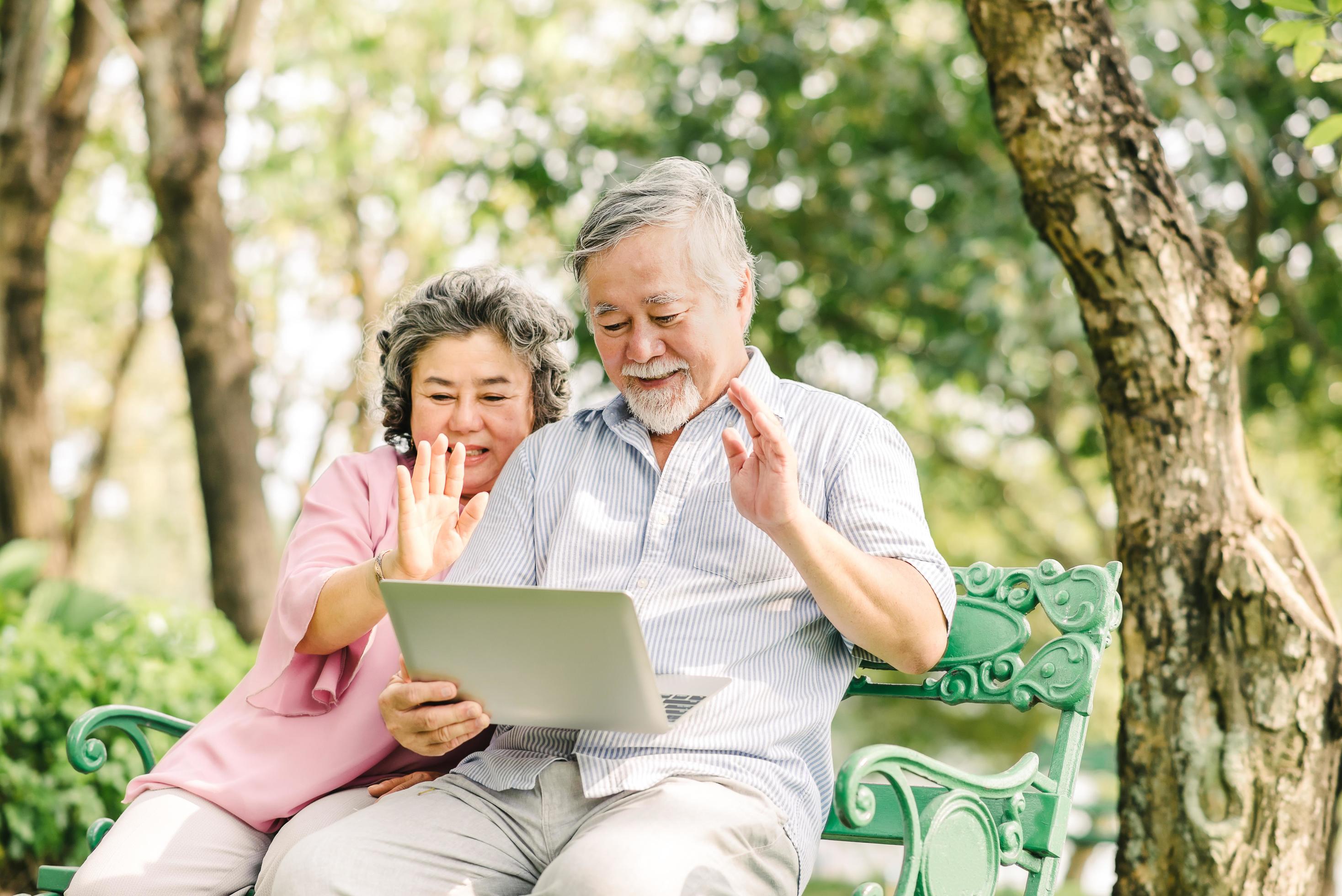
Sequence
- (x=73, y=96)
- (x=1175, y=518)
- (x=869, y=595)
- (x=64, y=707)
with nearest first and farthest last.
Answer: (x=869, y=595) → (x=1175, y=518) → (x=64, y=707) → (x=73, y=96)

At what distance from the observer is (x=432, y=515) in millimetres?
2486

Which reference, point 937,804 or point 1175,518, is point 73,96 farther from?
point 937,804

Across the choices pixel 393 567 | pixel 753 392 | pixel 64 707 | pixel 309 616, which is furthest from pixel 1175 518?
pixel 64 707

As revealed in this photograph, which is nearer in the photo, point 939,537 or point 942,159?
point 942,159

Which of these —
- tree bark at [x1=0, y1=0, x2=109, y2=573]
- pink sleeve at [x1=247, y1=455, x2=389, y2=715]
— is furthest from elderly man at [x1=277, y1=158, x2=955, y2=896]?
tree bark at [x1=0, y1=0, x2=109, y2=573]

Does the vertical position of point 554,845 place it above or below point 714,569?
below

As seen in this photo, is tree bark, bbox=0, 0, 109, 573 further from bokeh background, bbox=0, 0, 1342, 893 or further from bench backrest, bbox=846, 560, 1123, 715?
bench backrest, bbox=846, 560, 1123, 715

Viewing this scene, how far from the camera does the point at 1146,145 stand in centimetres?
310

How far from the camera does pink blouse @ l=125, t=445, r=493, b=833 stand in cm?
255

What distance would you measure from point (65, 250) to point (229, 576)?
1049 cm

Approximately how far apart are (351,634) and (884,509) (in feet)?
3.52

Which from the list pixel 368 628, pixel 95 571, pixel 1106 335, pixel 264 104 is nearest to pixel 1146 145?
pixel 1106 335

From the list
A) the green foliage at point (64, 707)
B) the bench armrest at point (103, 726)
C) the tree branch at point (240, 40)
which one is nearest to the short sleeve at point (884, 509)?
the bench armrest at point (103, 726)

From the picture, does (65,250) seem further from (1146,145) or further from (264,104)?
(1146,145)
